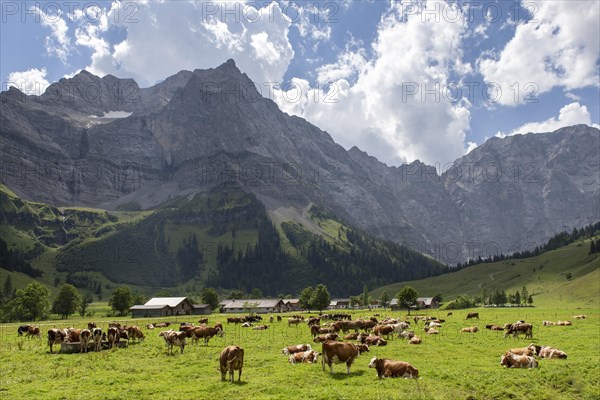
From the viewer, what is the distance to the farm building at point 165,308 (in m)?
154

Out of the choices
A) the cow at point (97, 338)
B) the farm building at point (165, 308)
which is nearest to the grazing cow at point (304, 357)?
the cow at point (97, 338)

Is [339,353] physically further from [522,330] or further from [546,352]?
[522,330]

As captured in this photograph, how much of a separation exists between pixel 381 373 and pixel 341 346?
3124mm

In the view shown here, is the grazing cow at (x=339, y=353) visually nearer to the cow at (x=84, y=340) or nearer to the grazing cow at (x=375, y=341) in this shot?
the grazing cow at (x=375, y=341)

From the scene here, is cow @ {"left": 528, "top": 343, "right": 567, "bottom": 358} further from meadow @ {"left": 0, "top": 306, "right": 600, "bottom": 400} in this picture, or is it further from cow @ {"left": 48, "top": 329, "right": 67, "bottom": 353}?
cow @ {"left": 48, "top": 329, "right": 67, "bottom": 353}

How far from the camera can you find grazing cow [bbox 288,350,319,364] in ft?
111

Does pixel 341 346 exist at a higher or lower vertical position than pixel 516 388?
higher

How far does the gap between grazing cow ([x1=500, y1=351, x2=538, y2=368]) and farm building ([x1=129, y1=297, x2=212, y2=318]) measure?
433 ft

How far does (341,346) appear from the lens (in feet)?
97.1

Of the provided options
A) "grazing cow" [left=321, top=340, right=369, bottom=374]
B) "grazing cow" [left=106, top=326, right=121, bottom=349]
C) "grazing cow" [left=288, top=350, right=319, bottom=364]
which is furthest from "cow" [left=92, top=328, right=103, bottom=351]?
"grazing cow" [left=321, top=340, right=369, bottom=374]

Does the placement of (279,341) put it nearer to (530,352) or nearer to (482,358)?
(482,358)

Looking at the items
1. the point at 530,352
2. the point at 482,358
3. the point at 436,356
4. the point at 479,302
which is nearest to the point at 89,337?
the point at 436,356

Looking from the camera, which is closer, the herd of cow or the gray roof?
the herd of cow

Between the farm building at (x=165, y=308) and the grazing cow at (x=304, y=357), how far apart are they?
124 meters
